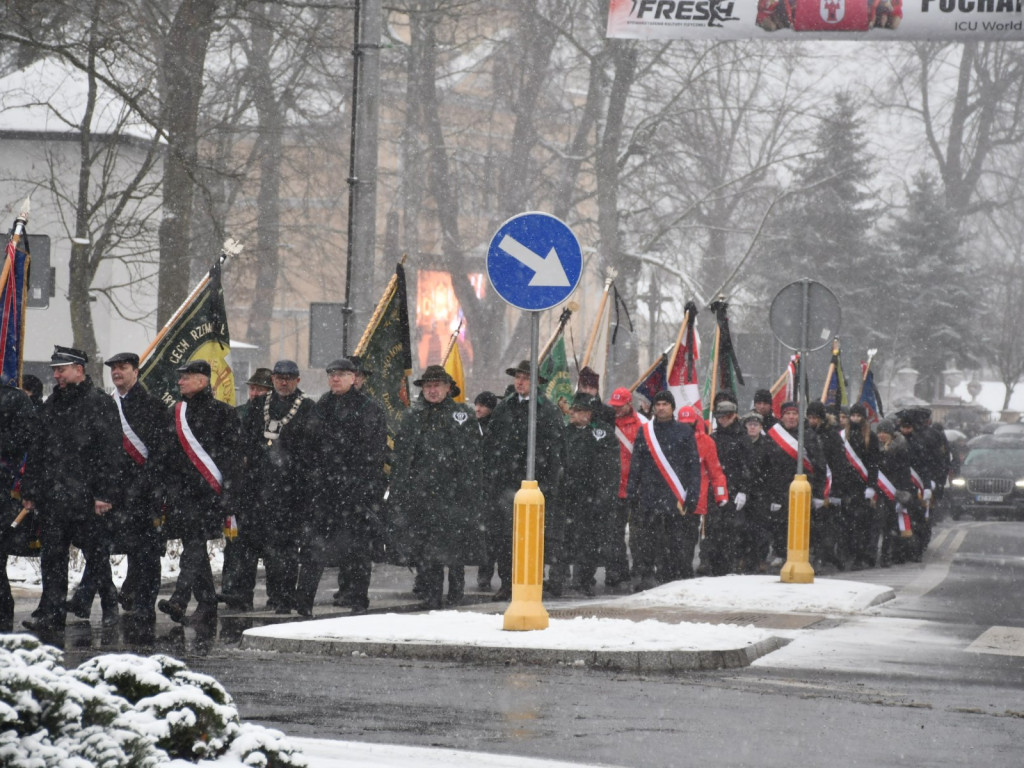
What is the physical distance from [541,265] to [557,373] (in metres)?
6.99

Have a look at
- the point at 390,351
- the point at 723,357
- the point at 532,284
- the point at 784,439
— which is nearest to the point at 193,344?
the point at 390,351

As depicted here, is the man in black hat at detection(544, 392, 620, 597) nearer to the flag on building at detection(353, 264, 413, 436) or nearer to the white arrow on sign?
the flag on building at detection(353, 264, 413, 436)

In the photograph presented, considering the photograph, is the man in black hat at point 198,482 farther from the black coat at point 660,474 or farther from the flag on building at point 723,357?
the flag on building at point 723,357

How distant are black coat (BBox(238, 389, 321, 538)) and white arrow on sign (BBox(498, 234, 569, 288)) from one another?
7.41ft

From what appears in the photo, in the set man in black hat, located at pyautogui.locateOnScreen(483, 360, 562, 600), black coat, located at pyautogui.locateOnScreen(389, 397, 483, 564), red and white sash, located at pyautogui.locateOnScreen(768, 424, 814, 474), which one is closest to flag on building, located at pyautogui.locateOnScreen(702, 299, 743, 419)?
red and white sash, located at pyautogui.locateOnScreen(768, 424, 814, 474)

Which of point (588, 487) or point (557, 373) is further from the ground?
point (557, 373)

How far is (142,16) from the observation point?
2019cm

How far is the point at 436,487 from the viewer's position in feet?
42.5

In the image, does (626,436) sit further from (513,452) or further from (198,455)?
(198,455)

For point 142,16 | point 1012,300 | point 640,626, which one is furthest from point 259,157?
point 1012,300

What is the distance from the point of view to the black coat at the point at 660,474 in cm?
1525

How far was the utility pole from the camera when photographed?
15078 millimetres

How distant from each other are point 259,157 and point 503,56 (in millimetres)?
14047

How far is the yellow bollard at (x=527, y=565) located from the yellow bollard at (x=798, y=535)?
4522 millimetres
